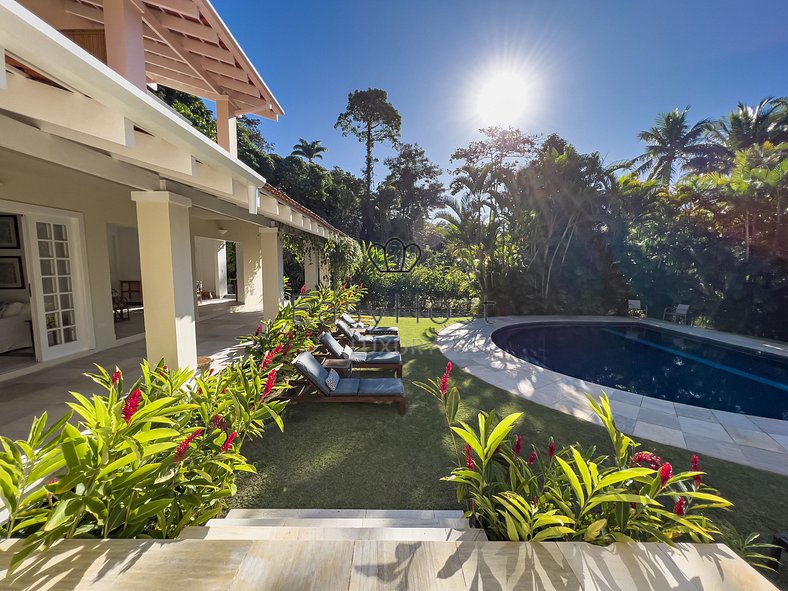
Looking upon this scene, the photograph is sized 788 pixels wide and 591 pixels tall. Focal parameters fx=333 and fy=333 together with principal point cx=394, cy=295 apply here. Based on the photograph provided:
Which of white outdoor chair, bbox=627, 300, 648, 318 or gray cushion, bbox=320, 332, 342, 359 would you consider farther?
white outdoor chair, bbox=627, 300, 648, 318

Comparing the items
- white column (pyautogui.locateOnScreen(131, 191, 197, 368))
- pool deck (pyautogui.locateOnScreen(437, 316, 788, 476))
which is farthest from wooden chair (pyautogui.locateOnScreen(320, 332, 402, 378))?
white column (pyautogui.locateOnScreen(131, 191, 197, 368))

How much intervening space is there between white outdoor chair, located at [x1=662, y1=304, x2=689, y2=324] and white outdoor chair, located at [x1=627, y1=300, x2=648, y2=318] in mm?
822

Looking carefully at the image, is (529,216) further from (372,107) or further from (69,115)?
(372,107)

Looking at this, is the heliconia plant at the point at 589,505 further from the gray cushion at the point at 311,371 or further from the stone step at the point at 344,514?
the gray cushion at the point at 311,371

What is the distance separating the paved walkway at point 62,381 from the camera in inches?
155

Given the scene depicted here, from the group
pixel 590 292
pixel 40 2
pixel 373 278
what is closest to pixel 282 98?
pixel 373 278

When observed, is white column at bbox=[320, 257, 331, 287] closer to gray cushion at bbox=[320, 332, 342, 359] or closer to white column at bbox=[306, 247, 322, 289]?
white column at bbox=[306, 247, 322, 289]

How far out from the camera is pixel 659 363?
977 cm

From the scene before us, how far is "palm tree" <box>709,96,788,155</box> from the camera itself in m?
20.0

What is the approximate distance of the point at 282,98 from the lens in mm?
16781

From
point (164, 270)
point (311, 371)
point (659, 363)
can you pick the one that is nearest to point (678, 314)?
point (659, 363)

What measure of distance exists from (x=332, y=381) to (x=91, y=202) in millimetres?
6124

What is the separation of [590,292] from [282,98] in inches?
701

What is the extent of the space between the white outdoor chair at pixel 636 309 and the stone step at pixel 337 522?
52.9 feet
